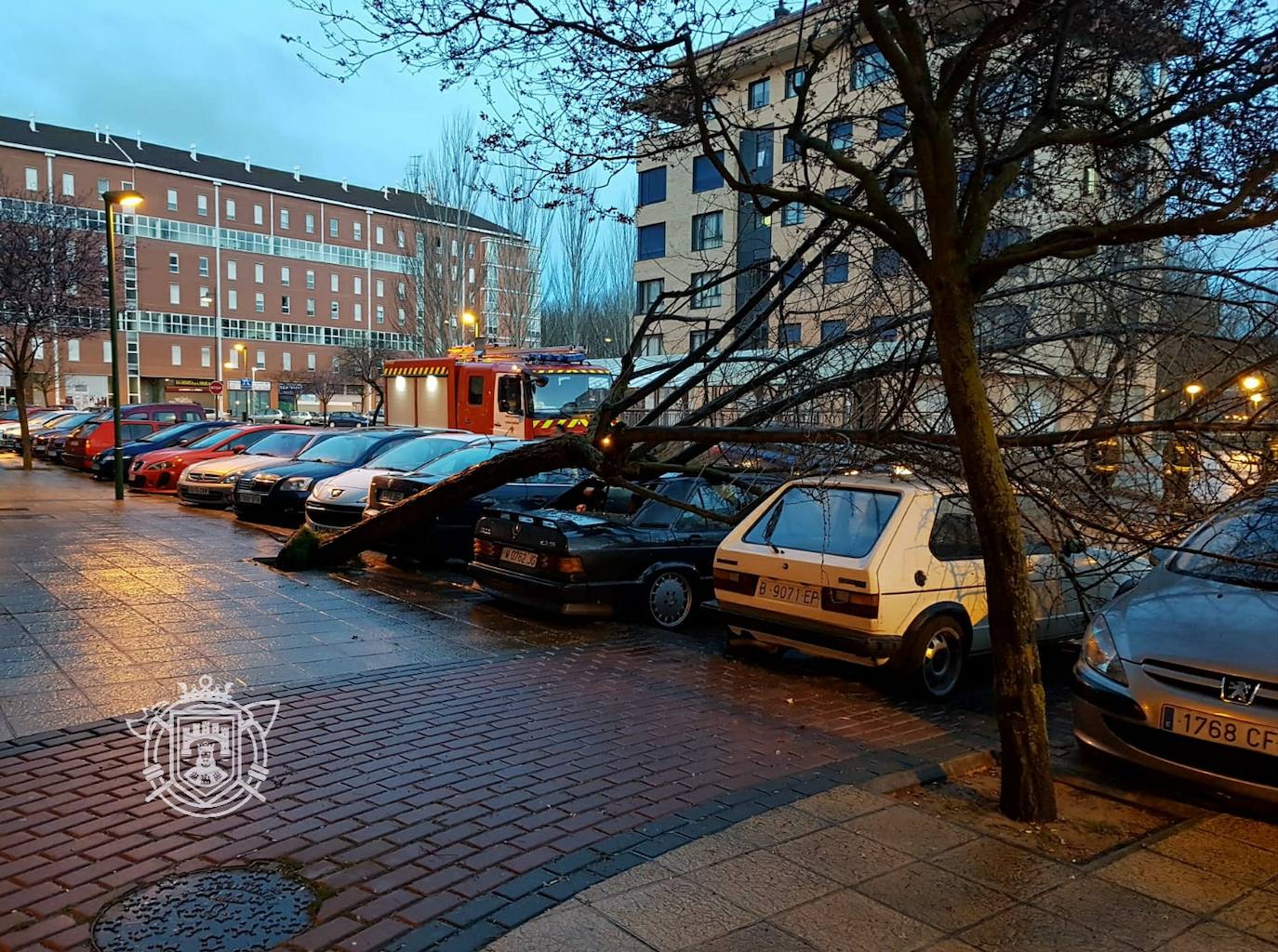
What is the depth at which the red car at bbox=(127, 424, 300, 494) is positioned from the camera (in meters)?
20.4

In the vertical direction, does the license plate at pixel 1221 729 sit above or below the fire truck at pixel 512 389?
below

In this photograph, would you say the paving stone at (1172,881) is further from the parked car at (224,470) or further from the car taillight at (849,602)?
the parked car at (224,470)

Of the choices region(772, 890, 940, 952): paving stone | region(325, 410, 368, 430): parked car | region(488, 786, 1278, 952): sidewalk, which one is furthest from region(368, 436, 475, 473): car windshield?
region(325, 410, 368, 430): parked car

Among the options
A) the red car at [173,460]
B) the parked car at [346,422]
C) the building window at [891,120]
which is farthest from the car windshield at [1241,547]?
the parked car at [346,422]

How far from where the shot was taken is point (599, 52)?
578 cm

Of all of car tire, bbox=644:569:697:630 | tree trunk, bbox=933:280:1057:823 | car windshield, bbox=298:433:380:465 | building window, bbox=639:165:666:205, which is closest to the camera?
tree trunk, bbox=933:280:1057:823

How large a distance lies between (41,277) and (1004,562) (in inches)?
1014

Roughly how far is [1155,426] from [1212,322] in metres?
1.40

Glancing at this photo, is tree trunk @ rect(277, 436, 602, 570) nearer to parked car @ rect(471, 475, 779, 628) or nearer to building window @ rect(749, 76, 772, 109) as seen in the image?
parked car @ rect(471, 475, 779, 628)

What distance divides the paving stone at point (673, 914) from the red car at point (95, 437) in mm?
24891

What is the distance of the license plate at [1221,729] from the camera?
14.2 feet

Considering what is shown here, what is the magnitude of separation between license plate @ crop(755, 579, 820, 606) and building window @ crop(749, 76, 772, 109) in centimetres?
358

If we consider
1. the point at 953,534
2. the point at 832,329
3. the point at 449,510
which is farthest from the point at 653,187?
the point at 953,534

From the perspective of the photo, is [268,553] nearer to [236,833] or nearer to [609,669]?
[609,669]
